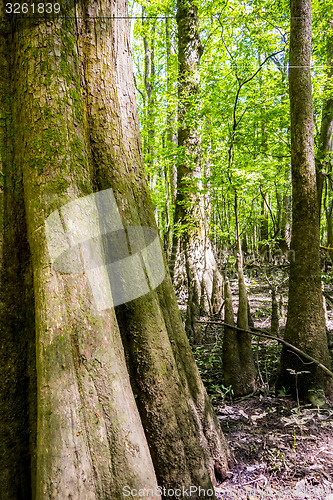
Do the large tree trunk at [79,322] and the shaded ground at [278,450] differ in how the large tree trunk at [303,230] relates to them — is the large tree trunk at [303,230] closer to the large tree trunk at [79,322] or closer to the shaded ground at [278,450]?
the shaded ground at [278,450]

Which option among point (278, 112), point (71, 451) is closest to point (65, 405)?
point (71, 451)

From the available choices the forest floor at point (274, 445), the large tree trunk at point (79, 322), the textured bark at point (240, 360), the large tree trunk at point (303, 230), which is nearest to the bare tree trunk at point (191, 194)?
the textured bark at point (240, 360)

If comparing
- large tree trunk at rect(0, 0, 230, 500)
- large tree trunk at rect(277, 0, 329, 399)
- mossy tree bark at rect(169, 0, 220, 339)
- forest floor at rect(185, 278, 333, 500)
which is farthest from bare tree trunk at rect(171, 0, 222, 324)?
large tree trunk at rect(0, 0, 230, 500)

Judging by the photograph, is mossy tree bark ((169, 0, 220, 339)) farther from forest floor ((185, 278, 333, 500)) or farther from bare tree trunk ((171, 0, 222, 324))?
forest floor ((185, 278, 333, 500))

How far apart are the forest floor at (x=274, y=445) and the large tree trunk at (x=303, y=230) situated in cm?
38

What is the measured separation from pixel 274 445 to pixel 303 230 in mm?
2232

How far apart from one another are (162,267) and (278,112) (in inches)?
213

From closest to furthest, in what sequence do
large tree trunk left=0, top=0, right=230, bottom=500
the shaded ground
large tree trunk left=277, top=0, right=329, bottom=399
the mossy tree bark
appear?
1. large tree trunk left=0, top=0, right=230, bottom=500
2. the shaded ground
3. large tree trunk left=277, top=0, right=329, bottom=399
4. the mossy tree bark

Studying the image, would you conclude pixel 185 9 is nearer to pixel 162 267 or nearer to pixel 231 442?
pixel 162 267

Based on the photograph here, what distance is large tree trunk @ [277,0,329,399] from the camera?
3.40m

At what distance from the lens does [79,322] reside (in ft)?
5.06

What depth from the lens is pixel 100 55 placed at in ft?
7.09

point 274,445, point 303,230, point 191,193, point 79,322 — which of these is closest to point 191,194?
point 191,193

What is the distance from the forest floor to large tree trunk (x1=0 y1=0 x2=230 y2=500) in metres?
0.25
